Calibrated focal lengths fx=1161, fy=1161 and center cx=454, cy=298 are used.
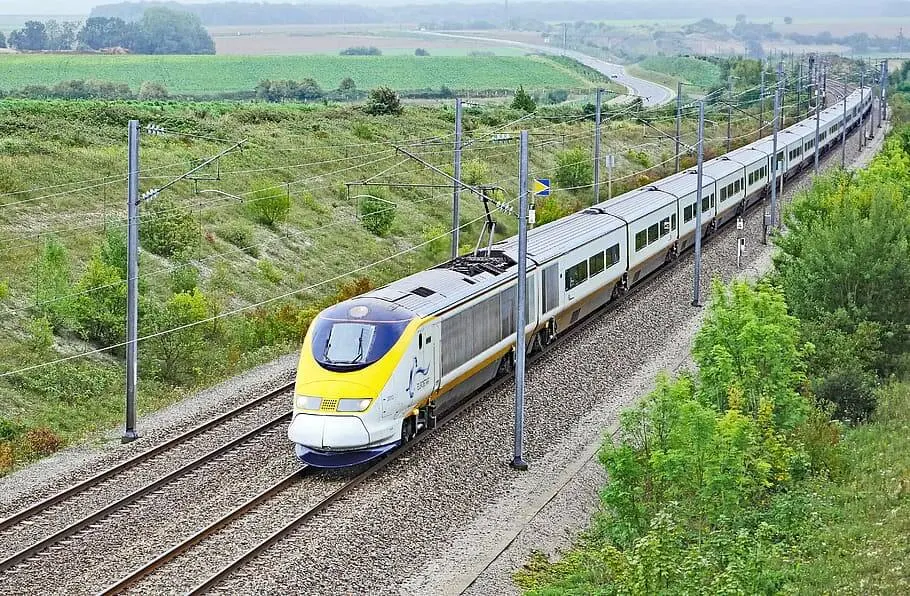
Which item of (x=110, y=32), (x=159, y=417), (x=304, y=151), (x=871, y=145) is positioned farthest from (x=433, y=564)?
(x=110, y=32)

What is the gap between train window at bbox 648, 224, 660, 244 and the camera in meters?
38.6

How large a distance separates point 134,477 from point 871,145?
80960 millimetres

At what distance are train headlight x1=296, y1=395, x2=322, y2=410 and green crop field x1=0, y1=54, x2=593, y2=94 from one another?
84355 mm

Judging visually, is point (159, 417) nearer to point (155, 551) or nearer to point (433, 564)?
point (155, 551)

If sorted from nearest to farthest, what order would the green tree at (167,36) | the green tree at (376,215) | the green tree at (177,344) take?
the green tree at (177,344) → the green tree at (376,215) → the green tree at (167,36)

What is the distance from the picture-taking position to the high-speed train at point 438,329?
2094cm

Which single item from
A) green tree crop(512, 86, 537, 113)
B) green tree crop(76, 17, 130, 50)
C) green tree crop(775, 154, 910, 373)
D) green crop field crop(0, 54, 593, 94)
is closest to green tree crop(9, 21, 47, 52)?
green tree crop(76, 17, 130, 50)

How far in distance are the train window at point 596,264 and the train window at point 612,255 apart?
1.81ft

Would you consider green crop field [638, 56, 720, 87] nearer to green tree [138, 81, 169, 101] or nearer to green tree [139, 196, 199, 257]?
green tree [138, 81, 169, 101]

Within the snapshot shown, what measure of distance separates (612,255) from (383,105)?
4581 cm

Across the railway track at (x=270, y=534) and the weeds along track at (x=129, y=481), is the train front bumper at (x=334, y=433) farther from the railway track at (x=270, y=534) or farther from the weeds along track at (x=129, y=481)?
the weeds along track at (x=129, y=481)

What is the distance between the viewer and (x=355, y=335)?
21.6m

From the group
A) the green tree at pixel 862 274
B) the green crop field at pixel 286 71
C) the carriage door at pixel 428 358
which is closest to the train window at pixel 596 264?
the green tree at pixel 862 274

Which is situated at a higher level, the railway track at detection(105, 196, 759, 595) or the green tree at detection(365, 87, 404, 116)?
the green tree at detection(365, 87, 404, 116)
